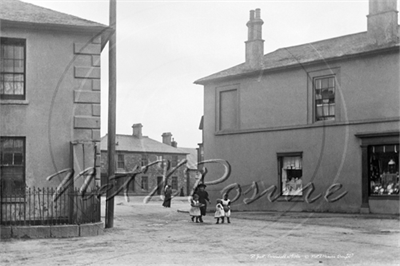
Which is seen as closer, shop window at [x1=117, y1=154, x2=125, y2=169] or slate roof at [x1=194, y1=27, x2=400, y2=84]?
slate roof at [x1=194, y1=27, x2=400, y2=84]

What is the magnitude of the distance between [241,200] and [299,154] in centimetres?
409

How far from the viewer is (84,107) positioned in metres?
16.3

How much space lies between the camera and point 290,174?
2555 centimetres

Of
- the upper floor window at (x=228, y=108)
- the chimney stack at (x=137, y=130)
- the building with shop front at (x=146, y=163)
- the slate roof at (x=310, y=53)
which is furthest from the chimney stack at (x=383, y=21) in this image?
the chimney stack at (x=137, y=130)

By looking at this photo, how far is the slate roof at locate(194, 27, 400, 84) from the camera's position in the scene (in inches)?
927

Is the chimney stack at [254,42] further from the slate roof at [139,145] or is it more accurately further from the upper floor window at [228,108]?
the slate roof at [139,145]

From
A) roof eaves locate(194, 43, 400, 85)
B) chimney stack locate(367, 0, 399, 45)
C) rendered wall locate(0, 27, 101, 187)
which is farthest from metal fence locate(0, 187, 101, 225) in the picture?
chimney stack locate(367, 0, 399, 45)

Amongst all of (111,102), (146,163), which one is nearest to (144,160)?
(146,163)

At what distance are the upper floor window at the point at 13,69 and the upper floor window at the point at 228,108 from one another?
1351 centimetres

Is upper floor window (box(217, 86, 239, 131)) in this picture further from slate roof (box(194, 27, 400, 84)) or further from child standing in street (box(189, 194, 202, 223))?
child standing in street (box(189, 194, 202, 223))

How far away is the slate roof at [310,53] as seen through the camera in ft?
77.3

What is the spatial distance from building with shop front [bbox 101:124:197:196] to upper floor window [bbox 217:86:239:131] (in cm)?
3240

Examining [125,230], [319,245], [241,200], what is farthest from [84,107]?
[241,200]

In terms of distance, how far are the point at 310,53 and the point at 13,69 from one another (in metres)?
14.1
